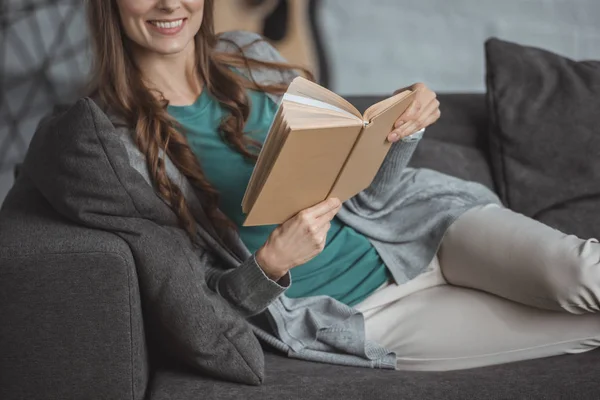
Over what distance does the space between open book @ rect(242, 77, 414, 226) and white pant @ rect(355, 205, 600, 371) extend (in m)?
0.33

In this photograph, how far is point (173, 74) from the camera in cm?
175

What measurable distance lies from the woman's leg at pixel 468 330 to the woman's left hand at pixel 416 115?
341mm

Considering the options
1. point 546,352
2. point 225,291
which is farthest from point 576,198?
point 225,291

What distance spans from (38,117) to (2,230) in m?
1.27

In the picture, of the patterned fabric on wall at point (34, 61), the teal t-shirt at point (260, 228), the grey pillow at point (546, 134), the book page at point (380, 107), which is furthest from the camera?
the patterned fabric on wall at point (34, 61)

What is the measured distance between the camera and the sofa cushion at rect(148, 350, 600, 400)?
54.2 inches

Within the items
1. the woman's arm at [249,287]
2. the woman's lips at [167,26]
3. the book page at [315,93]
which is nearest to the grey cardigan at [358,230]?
the woman's arm at [249,287]

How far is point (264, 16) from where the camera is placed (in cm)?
265

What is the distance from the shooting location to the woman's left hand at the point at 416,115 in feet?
5.11

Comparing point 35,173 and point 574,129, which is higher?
point 35,173

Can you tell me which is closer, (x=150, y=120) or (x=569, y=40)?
(x=150, y=120)

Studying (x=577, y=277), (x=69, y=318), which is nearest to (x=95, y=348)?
(x=69, y=318)

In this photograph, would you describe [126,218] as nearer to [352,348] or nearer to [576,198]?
[352,348]

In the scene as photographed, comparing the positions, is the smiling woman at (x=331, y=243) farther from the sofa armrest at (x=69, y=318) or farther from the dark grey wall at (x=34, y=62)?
the dark grey wall at (x=34, y=62)
